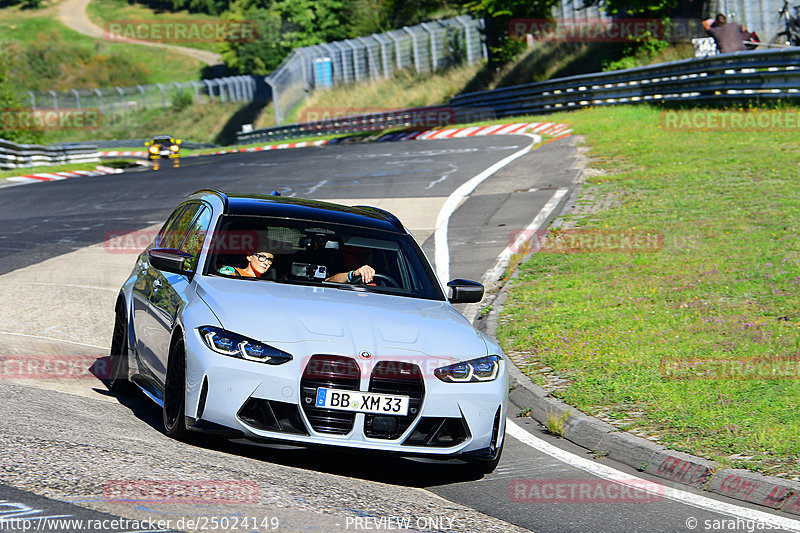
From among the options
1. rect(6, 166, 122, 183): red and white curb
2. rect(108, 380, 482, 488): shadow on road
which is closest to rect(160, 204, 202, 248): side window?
rect(108, 380, 482, 488): shadow on road

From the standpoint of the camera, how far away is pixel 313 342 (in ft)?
20.4

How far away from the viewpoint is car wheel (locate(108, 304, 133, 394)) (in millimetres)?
8352

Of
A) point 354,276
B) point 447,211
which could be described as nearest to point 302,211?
point 354,276

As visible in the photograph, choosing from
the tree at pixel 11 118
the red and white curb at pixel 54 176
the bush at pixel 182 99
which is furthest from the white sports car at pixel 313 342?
the bush at pixel 182 99

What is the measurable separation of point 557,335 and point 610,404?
7.03 ft

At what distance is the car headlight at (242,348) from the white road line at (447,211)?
5.89 metres

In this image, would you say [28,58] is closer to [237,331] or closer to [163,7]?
[163,7]

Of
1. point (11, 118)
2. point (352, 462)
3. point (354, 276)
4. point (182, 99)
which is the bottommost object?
point (182, 99)

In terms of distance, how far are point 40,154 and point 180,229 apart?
3578cm

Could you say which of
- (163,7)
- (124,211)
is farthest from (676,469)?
(163,7)

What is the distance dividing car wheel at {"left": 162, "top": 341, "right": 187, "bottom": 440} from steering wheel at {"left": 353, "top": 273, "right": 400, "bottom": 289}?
1535 millimetres

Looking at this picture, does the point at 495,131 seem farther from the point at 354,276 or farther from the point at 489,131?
the point at 354,276

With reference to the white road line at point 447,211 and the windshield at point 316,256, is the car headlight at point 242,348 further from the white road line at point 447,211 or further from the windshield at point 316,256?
the white road line at point 447,211

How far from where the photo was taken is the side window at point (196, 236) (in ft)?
24.7
